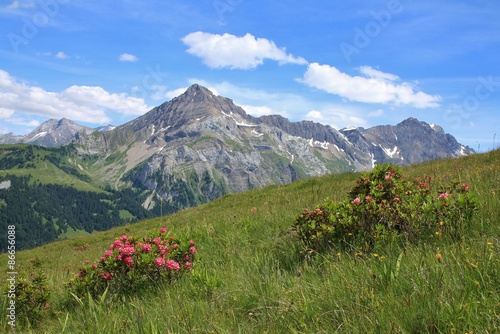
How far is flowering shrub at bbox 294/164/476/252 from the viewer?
539 cm

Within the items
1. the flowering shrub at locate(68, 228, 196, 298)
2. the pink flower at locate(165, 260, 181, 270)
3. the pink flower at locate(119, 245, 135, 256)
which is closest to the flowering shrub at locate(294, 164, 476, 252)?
the pink flower at locate(165, 260, 181, 270)

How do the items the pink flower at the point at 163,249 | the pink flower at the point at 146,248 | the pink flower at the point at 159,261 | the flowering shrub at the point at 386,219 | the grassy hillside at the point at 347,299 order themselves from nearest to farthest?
the grassy hillside at the point at 347,299 → the flowering shrub at the point at 386,219 → the pink flower at the point at 159,261 → the pink flower at the point at 146,248 → the pink flower at the point at 163,249

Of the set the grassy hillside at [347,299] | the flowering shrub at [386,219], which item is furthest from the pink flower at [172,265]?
the flowering shrub at [386,219]

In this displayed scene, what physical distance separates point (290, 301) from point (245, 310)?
2.29 ft

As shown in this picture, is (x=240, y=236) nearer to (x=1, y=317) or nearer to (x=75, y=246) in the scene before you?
(x=1, y=317)

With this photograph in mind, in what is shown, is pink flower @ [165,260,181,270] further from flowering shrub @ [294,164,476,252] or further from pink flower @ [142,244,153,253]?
flowering shrub @ [294,164,476,252]

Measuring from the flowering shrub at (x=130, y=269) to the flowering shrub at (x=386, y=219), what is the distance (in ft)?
8.06

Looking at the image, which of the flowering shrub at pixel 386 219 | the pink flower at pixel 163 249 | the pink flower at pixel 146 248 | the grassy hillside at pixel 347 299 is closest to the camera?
the grassy hillside at pixel 347 299

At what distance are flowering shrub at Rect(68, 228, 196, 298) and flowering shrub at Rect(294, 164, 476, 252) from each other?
2456 millimetres

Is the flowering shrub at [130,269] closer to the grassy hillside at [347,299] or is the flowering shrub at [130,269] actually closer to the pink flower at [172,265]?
the pink flower at [172,265]

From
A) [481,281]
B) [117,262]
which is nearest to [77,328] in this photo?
[117,262]

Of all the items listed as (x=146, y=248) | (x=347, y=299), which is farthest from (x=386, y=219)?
(x=146, y=248)

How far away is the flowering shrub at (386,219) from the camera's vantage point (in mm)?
5391

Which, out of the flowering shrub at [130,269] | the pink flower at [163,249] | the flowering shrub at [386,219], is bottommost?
the flowering shrub at [130,269]
